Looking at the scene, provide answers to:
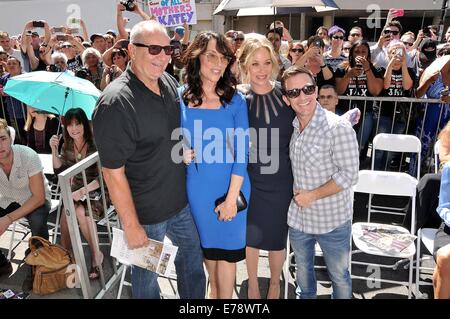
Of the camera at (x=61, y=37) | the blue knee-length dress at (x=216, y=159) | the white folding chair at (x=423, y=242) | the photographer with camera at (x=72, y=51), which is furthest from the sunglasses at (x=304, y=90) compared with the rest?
the camera at (x=61, y=37)

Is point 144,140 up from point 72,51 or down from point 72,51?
down

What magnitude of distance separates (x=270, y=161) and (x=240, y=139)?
0.40 metres

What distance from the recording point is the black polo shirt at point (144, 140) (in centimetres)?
203

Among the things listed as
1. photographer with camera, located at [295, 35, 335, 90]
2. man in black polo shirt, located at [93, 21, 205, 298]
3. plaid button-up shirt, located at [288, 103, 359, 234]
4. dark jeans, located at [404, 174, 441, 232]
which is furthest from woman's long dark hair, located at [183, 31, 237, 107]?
photographer with camera, located at [295, 35, 335, 90]

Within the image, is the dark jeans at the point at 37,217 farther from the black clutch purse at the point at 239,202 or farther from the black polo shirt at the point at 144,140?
the black clutch purse at the point at 239,202

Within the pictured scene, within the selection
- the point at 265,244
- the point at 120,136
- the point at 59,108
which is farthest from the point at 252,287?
the point at 59,108

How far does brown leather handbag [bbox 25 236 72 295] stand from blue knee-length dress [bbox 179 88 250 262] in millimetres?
1614

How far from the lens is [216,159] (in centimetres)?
231

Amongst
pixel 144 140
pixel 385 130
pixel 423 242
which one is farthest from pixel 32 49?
pixel 423 242

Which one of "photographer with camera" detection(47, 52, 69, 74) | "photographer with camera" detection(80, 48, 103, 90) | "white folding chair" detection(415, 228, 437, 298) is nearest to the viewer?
"white folding chair" detection(415, 228, 437, 298)

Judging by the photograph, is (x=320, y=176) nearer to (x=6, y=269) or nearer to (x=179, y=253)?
(x=179, y=253)

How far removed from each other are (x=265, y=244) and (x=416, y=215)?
151cm

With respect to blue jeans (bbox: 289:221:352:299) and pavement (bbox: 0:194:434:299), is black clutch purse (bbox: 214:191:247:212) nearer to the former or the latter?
blue jeans (bbox: 289:221:352:299)

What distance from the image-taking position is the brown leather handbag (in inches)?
128
